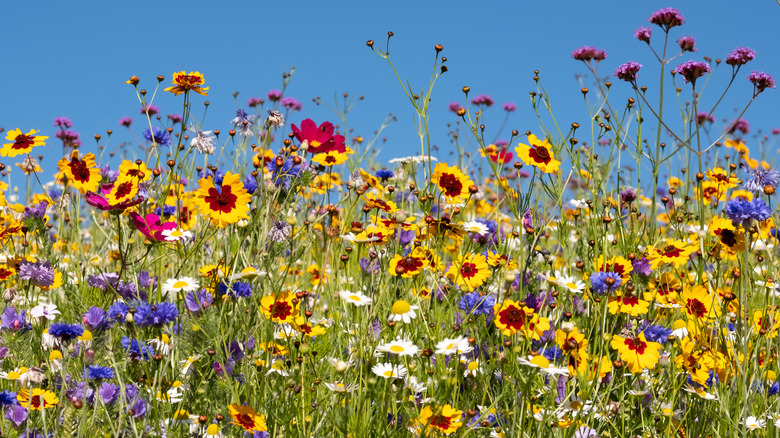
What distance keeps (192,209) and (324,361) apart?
1434mm

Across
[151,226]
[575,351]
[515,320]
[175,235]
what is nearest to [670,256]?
[575,351]

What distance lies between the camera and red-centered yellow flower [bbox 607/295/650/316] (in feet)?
6.15

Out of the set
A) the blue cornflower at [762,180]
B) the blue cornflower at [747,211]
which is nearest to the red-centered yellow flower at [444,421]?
the blue cornflower at [747,211]

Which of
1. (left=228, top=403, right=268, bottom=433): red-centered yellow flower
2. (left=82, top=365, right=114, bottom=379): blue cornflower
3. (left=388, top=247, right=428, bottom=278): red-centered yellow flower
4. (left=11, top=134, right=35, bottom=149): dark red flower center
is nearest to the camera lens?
(left=228, top=403, right=268, bottom=433): red-centered yellow flower

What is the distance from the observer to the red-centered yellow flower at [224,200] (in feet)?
6.09

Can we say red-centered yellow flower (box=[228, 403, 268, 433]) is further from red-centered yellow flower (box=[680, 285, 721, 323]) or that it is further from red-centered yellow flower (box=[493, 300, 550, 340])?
red-centered yellow flower (box=[680, 285, 721, 323])

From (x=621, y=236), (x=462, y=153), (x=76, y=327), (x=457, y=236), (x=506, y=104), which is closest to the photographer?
(x=76, y=327)

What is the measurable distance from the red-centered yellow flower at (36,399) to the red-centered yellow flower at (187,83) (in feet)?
3.16

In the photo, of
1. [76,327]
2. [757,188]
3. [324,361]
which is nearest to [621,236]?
[757,188]

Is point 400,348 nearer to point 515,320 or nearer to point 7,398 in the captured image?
point 515,320

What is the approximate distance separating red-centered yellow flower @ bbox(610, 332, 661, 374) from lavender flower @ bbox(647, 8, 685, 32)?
65.6 inches

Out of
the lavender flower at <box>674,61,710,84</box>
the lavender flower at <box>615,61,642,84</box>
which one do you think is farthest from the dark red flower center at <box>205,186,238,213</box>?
the lavender flower at <box>674,61,710,84</box>

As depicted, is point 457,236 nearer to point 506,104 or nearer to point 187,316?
point 187,316

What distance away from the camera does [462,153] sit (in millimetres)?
4355
